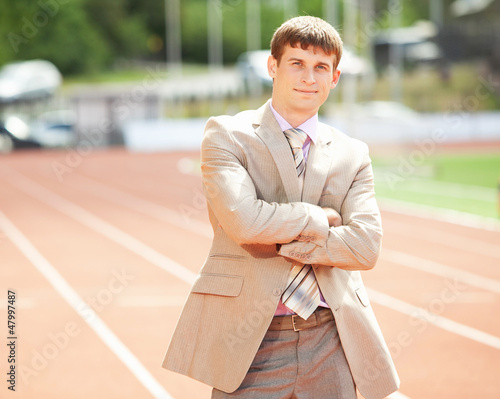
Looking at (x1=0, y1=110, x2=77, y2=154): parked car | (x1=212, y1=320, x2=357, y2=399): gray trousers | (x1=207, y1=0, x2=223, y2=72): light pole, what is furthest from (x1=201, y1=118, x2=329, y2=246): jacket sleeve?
(x1=207, y1=0, x2=223, y2=72): light pole

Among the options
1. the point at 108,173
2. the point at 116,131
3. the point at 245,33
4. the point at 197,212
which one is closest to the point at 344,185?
the point at 197,212

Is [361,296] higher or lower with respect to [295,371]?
higher

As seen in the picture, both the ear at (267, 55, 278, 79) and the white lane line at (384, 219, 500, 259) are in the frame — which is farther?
the white lane line at (384, 219, 500, 259)

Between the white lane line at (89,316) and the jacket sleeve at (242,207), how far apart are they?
9.31ft

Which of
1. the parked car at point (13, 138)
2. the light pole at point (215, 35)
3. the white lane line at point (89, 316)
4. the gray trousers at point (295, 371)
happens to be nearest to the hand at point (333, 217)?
the gray trousers at point (295, 371)

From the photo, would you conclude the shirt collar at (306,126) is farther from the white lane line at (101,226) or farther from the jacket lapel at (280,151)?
the white lane line at (101,226)

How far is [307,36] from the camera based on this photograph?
2699mm

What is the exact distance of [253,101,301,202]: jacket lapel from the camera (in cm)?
274

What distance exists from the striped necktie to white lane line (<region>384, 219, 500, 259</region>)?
26.6 feet

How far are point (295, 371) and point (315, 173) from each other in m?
0.66

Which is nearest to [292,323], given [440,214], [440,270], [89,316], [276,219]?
[276,219]

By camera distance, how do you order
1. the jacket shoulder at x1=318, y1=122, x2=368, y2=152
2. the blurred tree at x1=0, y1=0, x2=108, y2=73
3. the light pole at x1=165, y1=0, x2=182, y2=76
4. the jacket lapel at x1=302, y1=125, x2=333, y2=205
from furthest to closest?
the light pole at x1=165, y1=0, x2=182, y2=76, the blurred tree at x1=0, y1=0, x2=108, y2=73, the jacket shoulder at x1=318, y1=122, x2=368, y2=152, the jacket lapel at x1=302, y1=125, x2=333, y2=205

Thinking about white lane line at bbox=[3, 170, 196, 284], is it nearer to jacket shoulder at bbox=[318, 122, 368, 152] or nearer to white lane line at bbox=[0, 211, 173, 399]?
white lane line at bbox=[0, 211, 173, 399]

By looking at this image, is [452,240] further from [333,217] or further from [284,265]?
[284,265]
